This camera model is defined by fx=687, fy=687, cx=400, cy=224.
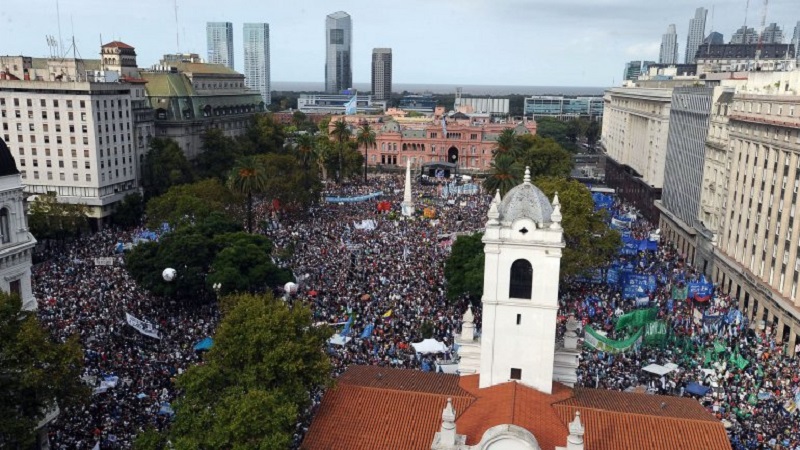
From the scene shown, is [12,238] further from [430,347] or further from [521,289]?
[430,347]

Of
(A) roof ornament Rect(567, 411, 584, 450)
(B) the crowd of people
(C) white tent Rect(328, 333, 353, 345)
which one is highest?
(A) roof ornament Rect(567, 411, 584, 450)

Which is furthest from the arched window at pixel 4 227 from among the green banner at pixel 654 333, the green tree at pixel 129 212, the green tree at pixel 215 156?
the green tree at pixel 215 156

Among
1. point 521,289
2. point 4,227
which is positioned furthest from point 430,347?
point 4,227

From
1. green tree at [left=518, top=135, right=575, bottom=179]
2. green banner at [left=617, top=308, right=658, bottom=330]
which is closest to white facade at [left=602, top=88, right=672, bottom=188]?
green tree at [left=518, top=135, right=575, bottom=179]

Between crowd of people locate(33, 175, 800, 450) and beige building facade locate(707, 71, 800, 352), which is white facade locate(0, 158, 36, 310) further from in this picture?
beige building facade locate(707, 71, 800, 352)

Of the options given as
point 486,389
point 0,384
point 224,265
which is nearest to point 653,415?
point 486,389

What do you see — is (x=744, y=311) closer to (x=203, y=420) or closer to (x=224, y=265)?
(x=224, y=265)
